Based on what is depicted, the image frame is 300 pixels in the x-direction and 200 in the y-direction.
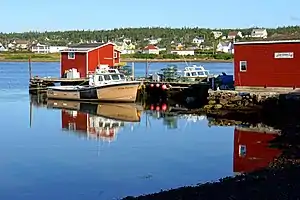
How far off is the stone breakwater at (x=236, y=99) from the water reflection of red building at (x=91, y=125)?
632 cm

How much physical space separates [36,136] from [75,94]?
17.0 metres

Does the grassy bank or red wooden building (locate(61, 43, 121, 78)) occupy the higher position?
the grassy bank

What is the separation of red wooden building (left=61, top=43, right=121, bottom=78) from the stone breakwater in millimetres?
15324

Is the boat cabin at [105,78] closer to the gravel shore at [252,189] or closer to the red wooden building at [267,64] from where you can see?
the red wooden building at [267,64]

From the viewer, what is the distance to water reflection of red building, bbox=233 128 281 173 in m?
18.5

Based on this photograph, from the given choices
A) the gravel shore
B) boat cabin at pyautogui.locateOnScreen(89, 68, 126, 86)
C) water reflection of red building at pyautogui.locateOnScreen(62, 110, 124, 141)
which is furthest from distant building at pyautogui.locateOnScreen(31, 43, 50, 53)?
the gravel shore

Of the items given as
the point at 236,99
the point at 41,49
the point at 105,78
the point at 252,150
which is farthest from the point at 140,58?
the point at 252,150

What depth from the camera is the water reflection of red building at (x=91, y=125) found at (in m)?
27.4

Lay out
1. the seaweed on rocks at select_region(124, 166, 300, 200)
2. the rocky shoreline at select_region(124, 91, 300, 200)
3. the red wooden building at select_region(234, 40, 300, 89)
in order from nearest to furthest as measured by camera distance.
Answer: the seaweed on rocks at select_region(124, 166, 300, 200) < the rocky shoreline at select_region(124, 91, 300, 200) < the red wooden building at select_region(234, 40, 300, 89)

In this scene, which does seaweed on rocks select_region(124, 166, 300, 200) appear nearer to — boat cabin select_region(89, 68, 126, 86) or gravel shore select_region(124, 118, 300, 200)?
gravel shore select_region(124, 118, 300, 200)

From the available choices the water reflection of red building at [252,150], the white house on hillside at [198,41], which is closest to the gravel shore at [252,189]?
the water reflection of red building at [252,150]

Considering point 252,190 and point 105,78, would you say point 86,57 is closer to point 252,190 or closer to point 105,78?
point 105,78

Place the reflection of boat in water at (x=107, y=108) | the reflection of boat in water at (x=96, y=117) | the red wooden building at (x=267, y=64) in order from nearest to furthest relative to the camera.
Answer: the reflection of boat in water at (x=96, y=117) < the red wooden building at (x=267, y=64) < the reflection of boat in water at (x=107, y=108)

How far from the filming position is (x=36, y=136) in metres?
26.5
